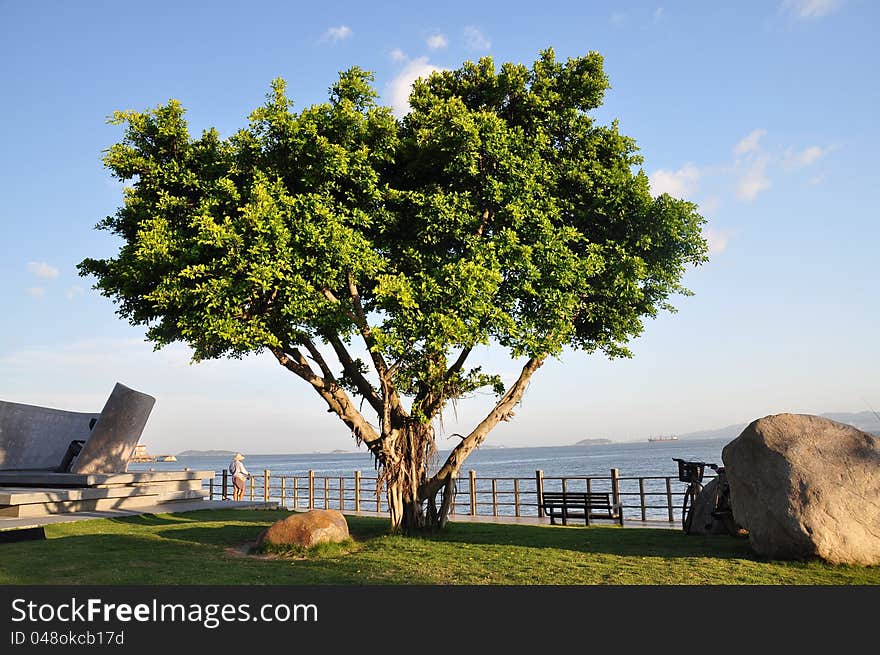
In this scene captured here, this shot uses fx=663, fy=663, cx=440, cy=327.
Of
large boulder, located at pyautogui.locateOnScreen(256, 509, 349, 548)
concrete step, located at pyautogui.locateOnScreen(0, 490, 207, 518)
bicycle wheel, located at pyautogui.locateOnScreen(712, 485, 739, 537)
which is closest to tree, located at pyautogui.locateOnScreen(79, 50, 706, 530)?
large boulder, located at pyautogui.locateOnScreen(256, 509, 349, 548)

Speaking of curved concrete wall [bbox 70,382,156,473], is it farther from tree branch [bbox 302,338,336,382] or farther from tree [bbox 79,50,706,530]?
tree branch [bbox 302,338,336,382]

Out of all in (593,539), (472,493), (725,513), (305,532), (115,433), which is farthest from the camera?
(115,433)

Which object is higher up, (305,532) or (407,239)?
(407,239)

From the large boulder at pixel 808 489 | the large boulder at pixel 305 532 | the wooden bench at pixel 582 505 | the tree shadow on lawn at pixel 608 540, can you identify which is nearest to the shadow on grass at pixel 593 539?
the tree shadow on lawn at pixel 608 540

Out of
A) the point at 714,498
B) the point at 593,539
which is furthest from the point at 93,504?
the point at 714,498

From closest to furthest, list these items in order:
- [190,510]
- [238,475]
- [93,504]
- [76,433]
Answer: [93,504], [190,510], [238,475], [76,433]

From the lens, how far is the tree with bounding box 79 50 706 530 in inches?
431

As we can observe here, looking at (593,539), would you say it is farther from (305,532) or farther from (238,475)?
(238,475)

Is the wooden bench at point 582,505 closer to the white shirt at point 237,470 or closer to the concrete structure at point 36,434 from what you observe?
the white shirt at point 237,470

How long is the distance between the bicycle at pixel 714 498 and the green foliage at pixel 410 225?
9.23ft

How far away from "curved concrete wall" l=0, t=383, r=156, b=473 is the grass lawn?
5505 millimetres

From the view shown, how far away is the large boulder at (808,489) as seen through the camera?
27.4 feet

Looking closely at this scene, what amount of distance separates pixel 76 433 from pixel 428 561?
60.5ft

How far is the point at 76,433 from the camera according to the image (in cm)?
2302
